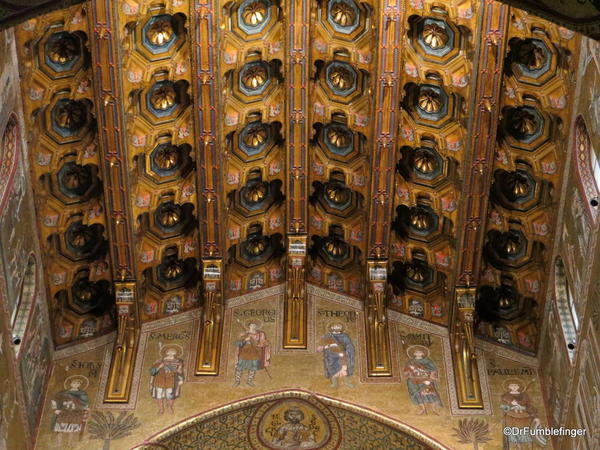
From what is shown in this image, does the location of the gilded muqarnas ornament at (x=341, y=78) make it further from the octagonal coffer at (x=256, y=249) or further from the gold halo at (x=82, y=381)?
the gold halo at (x=82, y=381)

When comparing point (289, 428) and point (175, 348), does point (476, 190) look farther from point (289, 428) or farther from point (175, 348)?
point (175, 348)

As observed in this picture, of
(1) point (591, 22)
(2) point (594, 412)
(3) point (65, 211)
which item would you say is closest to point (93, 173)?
(3) point (65, 211)

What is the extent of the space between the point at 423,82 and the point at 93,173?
6.33 m

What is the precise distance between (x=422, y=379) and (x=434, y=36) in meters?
6.79

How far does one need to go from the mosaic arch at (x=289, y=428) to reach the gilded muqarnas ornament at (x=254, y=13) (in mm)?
7096

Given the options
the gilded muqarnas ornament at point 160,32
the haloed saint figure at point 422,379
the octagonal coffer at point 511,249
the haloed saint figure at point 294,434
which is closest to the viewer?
the gilded muqarnas ornament at point 160,32

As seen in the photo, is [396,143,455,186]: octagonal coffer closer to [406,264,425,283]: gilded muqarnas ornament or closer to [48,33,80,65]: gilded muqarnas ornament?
[406,264,425,283]: gilded muqarnas ornament

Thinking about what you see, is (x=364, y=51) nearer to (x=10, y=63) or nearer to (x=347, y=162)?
(x=347, y=162)

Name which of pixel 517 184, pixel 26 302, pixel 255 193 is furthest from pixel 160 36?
pixel 517 184

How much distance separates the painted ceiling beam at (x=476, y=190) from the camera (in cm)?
2478

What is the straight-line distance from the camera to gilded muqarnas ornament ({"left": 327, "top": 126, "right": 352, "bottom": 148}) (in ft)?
92.1

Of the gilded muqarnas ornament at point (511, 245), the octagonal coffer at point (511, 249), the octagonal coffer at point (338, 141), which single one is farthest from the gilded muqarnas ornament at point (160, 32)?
the gilded muqarnas ornament at point (511, 245)

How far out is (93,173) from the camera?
26.9 metres

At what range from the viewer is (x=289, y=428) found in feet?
90.7
